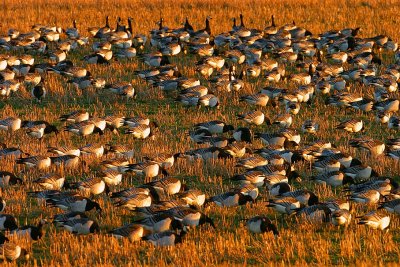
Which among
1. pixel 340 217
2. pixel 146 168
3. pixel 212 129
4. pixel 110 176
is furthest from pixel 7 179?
pixel 212 129

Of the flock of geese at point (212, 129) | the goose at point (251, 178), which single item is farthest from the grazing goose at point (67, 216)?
the goose at point (251, 178)

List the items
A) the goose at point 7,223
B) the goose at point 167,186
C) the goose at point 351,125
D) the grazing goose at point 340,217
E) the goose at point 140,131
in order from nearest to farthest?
1. the goose at point 7,223
2. the grazing goose at point 340,217
3. the goose at point 167,186
4. the goose at point 140,131
5. the goose at point 351,125

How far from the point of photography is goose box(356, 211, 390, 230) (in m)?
13.9

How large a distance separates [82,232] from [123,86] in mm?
11974

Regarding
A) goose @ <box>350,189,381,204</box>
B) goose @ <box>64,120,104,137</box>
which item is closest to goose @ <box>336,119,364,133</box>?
goose @ <box>64,120,104,137</box>

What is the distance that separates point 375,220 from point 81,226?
15.3 feet

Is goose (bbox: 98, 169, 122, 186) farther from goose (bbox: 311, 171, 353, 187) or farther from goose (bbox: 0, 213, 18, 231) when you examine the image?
goose (bbox: 311, 171, 353, 187)

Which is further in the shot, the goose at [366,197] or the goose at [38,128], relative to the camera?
the goose at [38,128]

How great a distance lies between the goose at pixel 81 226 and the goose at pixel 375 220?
4.26m

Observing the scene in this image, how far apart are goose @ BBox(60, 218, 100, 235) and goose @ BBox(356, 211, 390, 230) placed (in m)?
4.26

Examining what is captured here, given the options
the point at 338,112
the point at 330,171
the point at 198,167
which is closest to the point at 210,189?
the point at 198,167

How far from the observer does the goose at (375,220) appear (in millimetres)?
13930

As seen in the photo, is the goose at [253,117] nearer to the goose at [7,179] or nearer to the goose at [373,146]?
the goose at [373,146]

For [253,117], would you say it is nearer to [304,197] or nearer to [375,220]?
[304,197]
